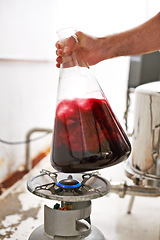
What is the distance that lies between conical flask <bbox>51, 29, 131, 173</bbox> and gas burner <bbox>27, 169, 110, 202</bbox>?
0.05 metres

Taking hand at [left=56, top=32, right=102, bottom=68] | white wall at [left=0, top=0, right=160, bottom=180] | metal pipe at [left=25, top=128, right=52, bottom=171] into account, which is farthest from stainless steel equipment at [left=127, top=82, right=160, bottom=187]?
metal pipe at [left=25, top=128, right=52, bottom=171]

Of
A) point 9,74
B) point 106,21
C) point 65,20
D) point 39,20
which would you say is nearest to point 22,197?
point 9,74

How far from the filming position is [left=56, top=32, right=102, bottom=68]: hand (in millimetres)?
807

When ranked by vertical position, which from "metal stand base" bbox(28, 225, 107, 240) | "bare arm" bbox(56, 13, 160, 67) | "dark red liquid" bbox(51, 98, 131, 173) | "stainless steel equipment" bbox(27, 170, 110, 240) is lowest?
"metal stand base" bbox(28, 225, 107, 240)

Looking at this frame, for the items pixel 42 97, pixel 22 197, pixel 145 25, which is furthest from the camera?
pixel 42 97

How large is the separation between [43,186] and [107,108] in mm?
272

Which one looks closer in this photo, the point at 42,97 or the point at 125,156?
the point at 125,156

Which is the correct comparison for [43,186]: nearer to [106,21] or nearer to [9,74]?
[9,74]

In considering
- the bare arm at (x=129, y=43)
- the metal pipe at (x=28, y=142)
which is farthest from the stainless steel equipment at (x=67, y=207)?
the metal pipe at (x=28, y=142)

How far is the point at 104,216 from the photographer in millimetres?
1631

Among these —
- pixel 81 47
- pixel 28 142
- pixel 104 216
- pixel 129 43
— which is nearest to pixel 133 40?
pixel 129 43

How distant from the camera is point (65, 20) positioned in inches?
108

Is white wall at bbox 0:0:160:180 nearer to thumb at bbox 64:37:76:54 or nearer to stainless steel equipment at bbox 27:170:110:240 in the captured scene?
thumb at bbox 64:37:76:54

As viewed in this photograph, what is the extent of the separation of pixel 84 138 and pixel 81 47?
286 millimetres
